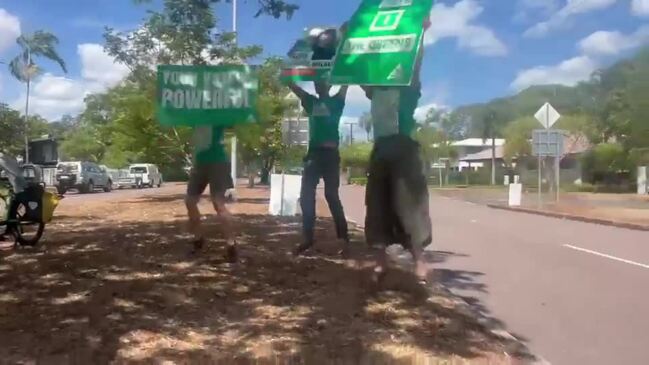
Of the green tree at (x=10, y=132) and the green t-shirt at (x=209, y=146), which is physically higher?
the green tree at (x=10, y=132)

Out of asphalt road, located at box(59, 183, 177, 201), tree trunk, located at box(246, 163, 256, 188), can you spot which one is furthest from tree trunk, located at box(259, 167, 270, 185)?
asphalt road, located at box(59, 183, 177, 201)

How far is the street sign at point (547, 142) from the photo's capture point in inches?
885

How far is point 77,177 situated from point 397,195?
110 ft

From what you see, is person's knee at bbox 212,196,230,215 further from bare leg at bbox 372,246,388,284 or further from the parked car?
the parked car

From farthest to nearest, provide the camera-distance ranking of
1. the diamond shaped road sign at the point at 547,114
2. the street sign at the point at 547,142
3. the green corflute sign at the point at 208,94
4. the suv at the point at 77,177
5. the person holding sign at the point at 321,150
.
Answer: the suv at the point at 77,177 → the street sign at the point at 547,142 → the diamond shaped road sign at the point at 547,114 → the green corflute sign at the point at 208,94 → the person holding sign at the point at 321,150

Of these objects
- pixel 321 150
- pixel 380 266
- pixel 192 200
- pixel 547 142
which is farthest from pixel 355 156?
pixel 547 142

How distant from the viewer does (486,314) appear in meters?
5.43

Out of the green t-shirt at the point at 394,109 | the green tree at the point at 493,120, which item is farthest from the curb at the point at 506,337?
the green tree at the point at 493,120

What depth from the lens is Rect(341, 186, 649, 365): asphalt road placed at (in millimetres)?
4691

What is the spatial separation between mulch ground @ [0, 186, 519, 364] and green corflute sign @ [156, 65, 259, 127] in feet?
4.31

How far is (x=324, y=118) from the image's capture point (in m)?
5.67

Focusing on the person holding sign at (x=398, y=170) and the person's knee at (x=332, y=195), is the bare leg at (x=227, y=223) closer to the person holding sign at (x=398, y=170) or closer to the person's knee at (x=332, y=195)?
the person's knee at (x=332, y=195)

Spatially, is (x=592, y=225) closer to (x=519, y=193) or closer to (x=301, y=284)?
(x=519, y=193)

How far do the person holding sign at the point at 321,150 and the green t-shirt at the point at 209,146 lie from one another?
765mm
